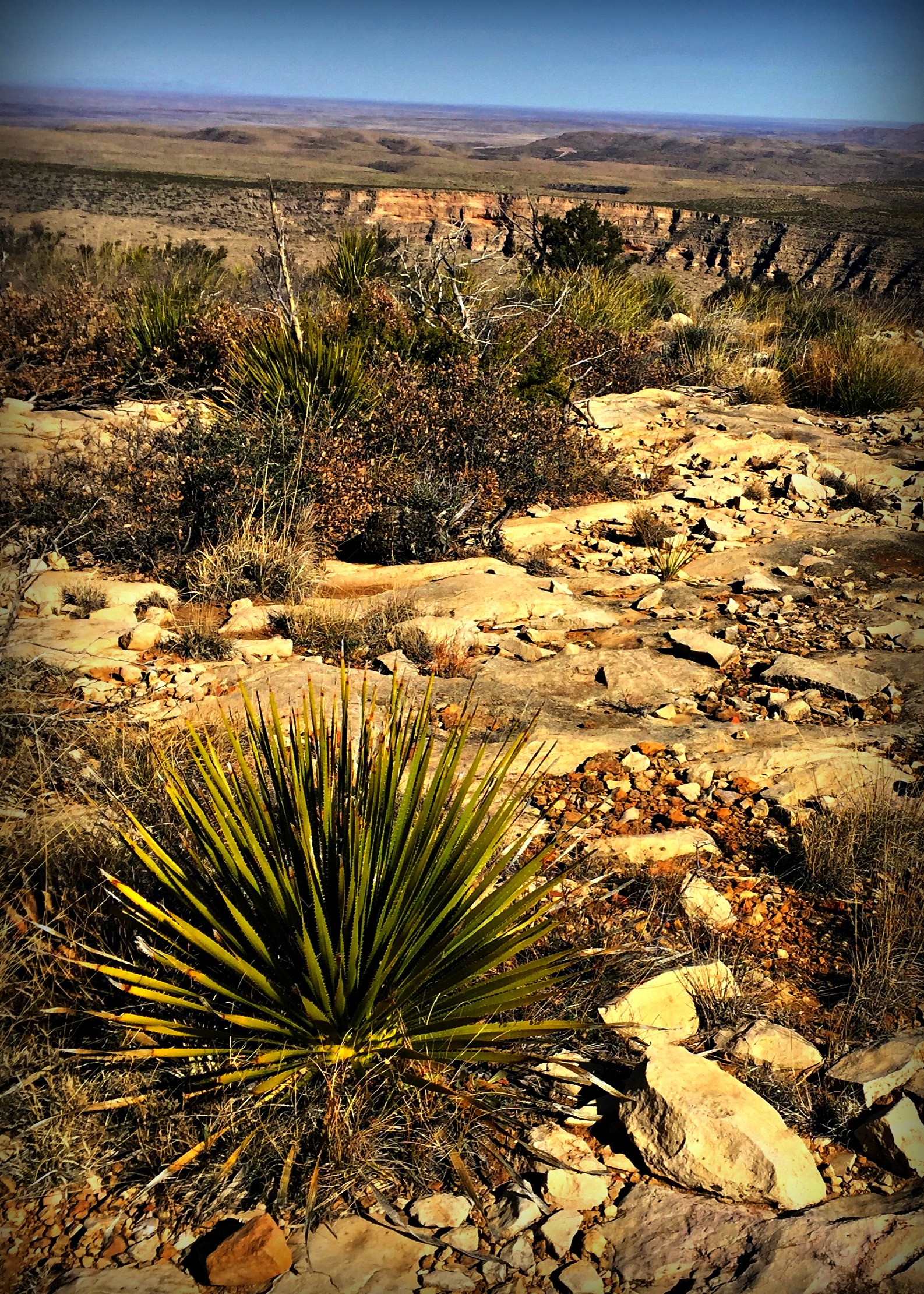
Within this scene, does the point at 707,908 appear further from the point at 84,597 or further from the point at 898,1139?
the point at 84,597

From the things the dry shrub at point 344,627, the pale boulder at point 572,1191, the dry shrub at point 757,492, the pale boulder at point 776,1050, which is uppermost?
the dry shrub at point 757,492

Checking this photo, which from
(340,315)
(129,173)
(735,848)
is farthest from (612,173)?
(735,848)

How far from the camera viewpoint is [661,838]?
3.16m

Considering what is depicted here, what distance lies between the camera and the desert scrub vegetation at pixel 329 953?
198cm

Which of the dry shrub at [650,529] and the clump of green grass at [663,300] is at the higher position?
the clump of green grass at [663,300]

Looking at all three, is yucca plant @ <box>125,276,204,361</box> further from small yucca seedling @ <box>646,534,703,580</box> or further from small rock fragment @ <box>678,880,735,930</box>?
small rock fragment @ <box>678,880,735,930</box>

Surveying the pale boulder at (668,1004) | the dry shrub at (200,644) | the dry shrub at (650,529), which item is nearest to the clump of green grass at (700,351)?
the dry shrub at (650,529)

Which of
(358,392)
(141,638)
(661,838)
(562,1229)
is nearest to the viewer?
(562,1229)

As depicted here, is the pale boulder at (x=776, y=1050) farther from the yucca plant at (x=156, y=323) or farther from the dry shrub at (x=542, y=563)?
the yucca plant at (x=156, y=323)

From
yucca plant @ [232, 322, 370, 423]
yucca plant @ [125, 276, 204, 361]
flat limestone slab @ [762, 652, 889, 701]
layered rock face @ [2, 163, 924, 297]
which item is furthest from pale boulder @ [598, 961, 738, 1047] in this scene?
layered rock face @ [2, 163, 924, 297]

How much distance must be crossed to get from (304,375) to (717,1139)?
5.80m

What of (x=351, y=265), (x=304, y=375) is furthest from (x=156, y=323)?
(x=351, y=265)

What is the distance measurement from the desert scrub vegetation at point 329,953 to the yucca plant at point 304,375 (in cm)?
479

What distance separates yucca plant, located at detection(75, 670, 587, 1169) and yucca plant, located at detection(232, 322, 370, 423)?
480 cm
